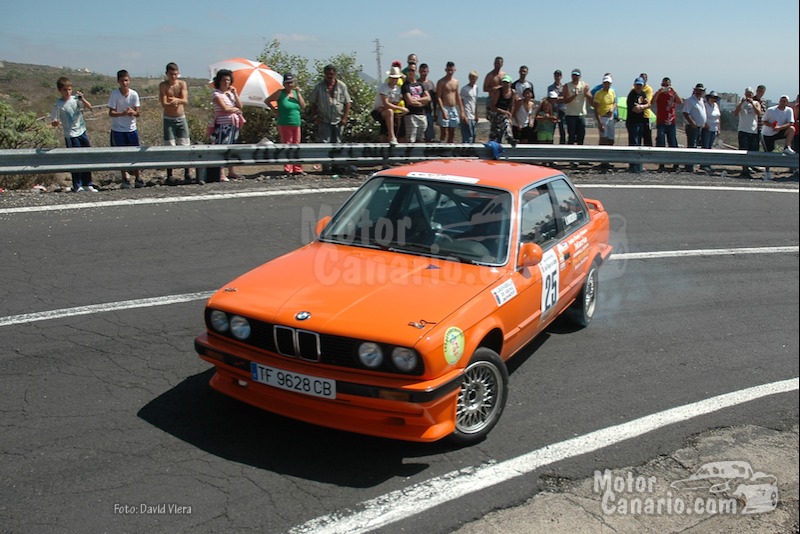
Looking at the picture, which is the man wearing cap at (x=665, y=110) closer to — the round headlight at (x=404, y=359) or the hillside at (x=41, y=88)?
the round headlight at (x=404, y=359)

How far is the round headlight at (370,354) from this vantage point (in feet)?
14.1

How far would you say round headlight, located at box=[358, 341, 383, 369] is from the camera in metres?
4.30

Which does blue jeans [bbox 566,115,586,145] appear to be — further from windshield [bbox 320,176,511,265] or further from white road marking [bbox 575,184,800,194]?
windshield [bbox 320,176,511,265]

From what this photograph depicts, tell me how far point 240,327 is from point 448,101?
409 inches

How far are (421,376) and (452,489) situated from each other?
2.15 ft

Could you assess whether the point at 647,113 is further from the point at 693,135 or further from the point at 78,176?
the point at 78,176

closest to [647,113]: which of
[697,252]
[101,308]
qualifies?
[697,252]

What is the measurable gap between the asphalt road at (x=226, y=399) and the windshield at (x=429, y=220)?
112 centimetres

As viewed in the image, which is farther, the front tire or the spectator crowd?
the spectator crowd

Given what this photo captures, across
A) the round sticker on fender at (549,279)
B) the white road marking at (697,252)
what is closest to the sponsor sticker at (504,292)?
the round sticker on fender at (549,279)

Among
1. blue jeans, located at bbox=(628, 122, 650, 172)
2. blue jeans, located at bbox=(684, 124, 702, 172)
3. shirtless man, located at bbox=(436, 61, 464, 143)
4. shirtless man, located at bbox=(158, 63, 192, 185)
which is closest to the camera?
shirtless man, located at bbox=(158, 63, 192, 185)

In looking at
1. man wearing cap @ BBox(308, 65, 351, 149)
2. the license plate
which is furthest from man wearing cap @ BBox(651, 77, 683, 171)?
the license plate

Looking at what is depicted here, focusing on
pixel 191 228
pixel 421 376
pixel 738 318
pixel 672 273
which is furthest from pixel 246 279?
pixel 672 273

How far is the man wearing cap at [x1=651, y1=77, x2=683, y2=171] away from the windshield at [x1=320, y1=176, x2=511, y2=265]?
35.7 ft
